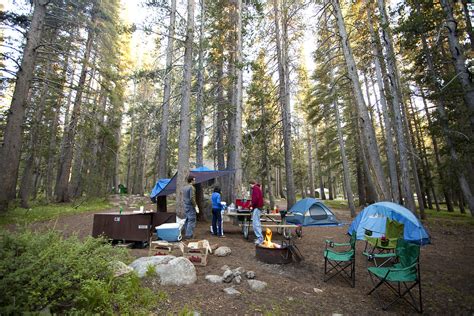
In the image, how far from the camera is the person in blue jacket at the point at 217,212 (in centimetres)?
807

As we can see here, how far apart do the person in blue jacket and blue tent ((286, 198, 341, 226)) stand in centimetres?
374

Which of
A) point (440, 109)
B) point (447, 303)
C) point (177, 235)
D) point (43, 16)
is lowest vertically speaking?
point (447, 303)

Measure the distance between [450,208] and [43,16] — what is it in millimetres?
25182

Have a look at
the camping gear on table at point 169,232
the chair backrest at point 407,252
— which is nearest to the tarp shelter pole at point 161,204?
the camping gear on table at point 169,232

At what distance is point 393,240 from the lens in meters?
6.18

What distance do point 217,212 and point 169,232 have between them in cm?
217

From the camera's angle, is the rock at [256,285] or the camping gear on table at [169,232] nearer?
the rock at [256,285]

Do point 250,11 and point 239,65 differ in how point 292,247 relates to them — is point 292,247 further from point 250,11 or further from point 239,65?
point 250,11

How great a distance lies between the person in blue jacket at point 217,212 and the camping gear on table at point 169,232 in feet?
5.95

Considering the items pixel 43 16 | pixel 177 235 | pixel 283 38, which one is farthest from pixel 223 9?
pixel 177 235

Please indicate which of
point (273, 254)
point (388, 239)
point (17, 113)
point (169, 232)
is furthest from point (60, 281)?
point (17, 113)

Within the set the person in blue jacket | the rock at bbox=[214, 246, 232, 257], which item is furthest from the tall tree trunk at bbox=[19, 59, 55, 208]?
the rock at bbox=[214, 246, 232, 257]

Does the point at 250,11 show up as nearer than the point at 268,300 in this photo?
No

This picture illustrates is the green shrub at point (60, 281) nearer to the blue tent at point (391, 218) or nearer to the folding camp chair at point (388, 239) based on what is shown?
the folding camp chair at point (388, 239)
